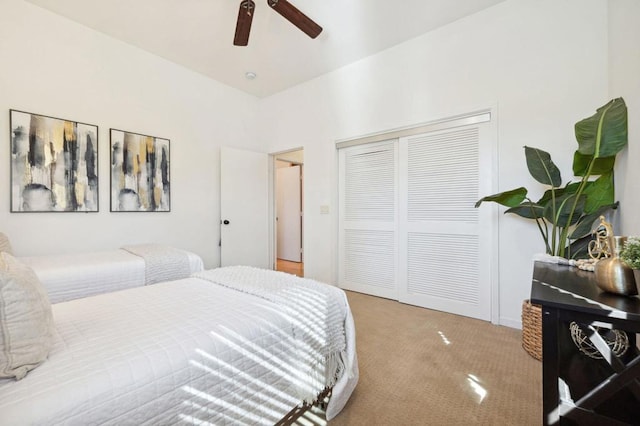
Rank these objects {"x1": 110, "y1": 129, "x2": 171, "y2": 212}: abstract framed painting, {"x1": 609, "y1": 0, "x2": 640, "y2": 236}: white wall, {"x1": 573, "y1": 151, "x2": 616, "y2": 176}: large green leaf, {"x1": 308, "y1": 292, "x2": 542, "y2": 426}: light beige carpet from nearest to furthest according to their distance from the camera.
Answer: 1. {"x1": 308, "y1": 292, "x2": 542, "y2": 426}: light beige carpet
2. {"x1": 609, "y1": 0, "x2": 640, "y2": 236}: white wall
3. {"x1": 573, "y1": 151, "x2": 616, "y2": 176}: large green leaf
4. {"x1": 110, "y1": 129, "x2": 171, "y2": 212}: abstract framed painting

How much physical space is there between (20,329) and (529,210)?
2.92 metres

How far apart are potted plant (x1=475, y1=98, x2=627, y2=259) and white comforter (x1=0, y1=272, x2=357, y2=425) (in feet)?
5.97

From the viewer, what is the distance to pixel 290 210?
607cm

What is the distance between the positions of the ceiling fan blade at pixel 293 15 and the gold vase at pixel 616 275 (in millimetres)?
2484

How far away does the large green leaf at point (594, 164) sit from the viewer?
1.82 meters

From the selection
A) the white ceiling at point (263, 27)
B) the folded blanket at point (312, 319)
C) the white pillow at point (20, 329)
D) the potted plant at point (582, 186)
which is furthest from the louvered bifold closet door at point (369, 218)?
the white pillow at point (20, 329)

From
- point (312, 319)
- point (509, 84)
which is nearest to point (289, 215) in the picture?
point (509, 84)

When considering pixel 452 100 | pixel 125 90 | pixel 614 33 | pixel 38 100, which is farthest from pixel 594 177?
pixel 38 100

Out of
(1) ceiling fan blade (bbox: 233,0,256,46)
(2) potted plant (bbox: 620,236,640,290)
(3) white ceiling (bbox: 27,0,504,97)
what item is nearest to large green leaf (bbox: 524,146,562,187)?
(2) potted plant (bbox: 620,236,640,290)

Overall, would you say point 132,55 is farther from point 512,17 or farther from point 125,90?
point 512,17

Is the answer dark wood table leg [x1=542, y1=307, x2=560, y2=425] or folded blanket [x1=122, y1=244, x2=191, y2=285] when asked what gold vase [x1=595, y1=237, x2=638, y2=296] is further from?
folded blanket [x1=122, y1=244, x2=191, y2=285]

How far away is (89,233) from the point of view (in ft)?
9.32

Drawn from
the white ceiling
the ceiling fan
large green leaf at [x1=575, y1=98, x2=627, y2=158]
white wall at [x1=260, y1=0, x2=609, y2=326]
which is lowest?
large green leaf at [x1=575, y1=98, x2=627, y2=158]

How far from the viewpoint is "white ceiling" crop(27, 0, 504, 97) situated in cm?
252
